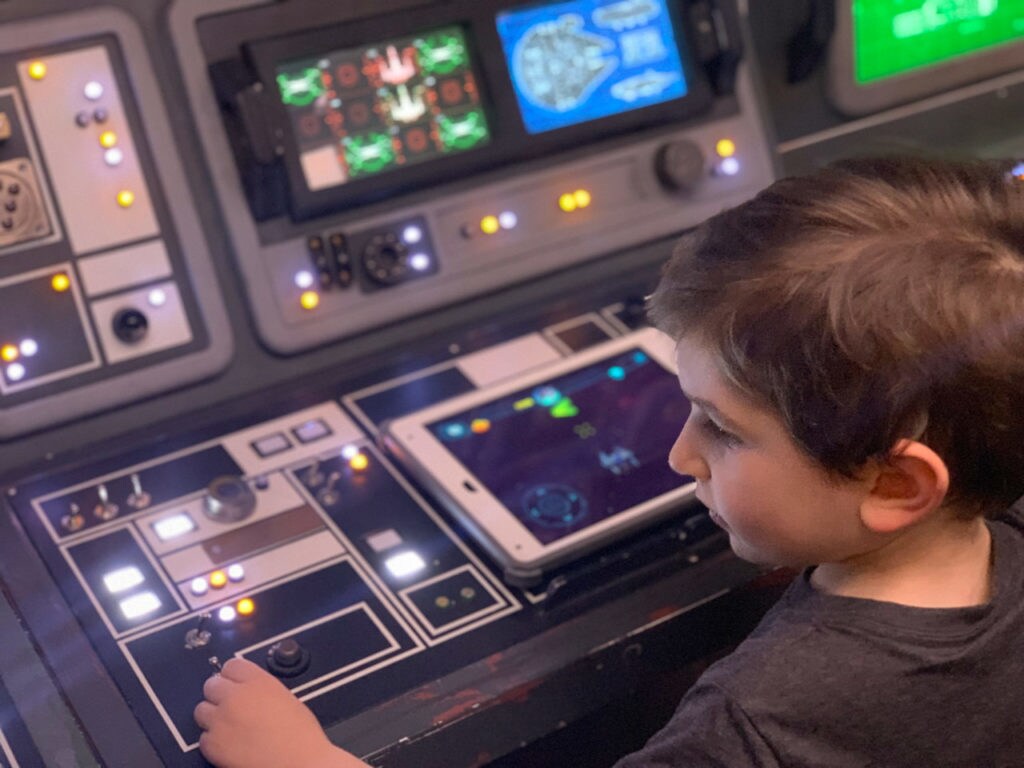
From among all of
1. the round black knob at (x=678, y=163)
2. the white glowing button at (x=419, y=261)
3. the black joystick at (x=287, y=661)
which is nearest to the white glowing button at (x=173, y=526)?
the black joystick at (x=287, y=661)

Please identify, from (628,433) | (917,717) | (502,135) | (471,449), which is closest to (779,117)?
(502,135)

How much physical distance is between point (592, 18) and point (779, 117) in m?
0.34

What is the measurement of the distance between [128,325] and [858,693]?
84 cm

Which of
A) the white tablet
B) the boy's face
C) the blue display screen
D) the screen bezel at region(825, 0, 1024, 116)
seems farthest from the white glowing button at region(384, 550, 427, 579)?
the screen bezel at region(825, 0, 1024, 116)

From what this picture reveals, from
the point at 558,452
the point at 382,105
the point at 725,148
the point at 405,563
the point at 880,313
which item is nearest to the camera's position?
the point at 880,313

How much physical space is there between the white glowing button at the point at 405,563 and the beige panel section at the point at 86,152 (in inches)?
18.4

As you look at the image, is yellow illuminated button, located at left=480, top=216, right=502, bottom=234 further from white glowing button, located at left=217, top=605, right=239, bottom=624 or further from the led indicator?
white glowing button, located at left=217, top=605, right=239, bottom=624

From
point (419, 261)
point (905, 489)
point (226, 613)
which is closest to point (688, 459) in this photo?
point (905, 489)

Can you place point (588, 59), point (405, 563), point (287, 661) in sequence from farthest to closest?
point (588, 59)
point (405, 563)
point (287, 661)

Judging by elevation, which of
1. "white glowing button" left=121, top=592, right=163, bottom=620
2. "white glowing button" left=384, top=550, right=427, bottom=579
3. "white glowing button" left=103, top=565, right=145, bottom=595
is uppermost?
"white glowing button" left=103, top=565, right=145, bottom=595

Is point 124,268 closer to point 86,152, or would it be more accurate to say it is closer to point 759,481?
point 86,152

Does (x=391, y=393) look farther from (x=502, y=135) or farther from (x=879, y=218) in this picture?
(x=879, y=218)

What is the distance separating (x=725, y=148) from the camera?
5.60 feet

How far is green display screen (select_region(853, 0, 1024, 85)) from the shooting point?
5.92 feet
